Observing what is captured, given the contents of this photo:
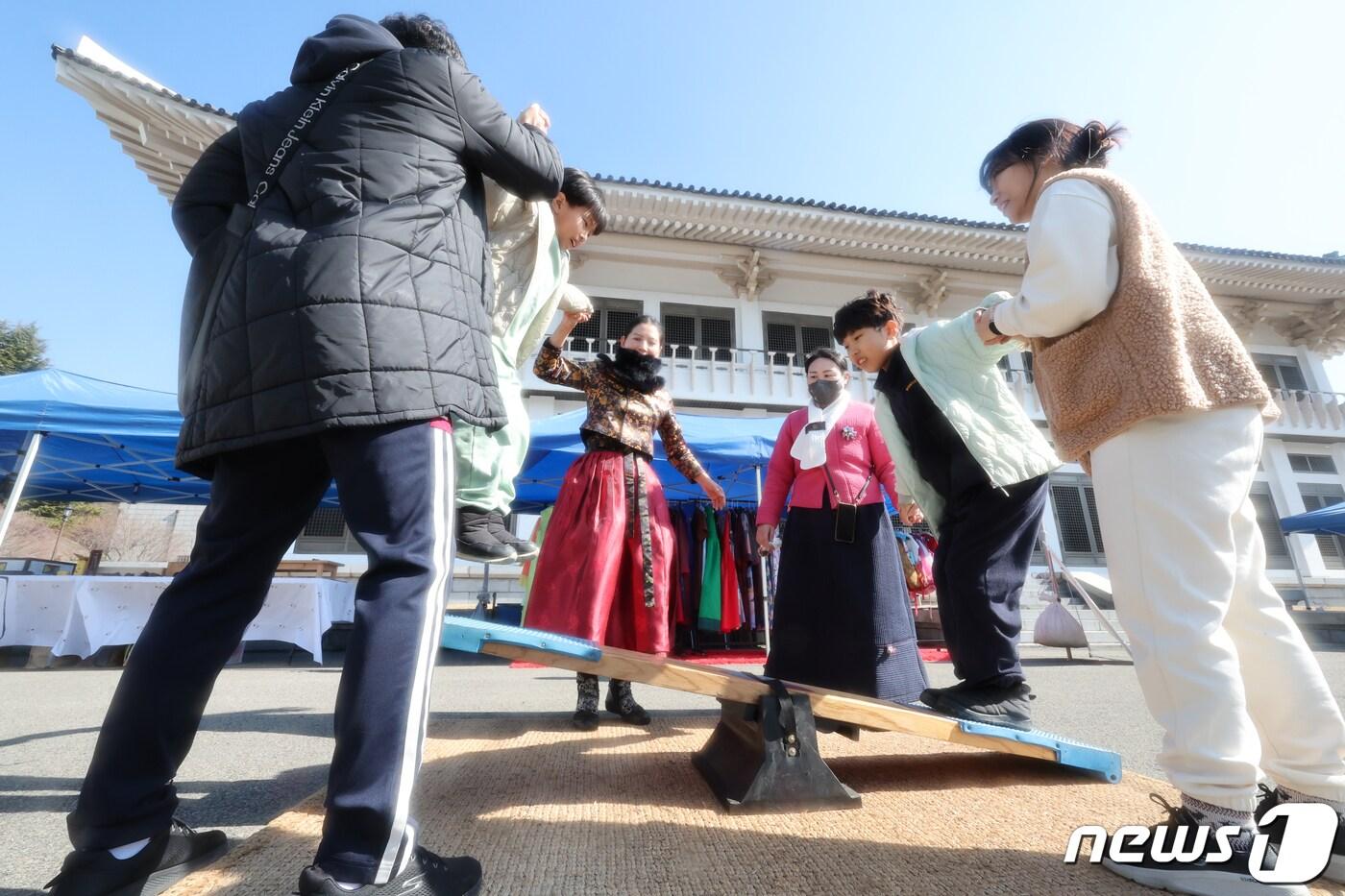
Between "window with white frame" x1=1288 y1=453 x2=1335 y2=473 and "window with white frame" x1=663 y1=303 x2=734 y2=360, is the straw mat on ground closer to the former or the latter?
"window with white frame" x1=663 y1=303 x2=734 y2=360

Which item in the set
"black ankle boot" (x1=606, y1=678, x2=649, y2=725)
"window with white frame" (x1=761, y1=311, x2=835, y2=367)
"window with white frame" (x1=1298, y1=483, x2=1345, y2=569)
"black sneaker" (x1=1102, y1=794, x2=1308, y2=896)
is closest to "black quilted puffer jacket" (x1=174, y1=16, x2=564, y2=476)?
"black sneaker" (x1=1102, y1=794, x2=1308, y2=896)

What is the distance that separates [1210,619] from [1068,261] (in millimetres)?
664

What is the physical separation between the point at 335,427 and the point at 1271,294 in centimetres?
1799

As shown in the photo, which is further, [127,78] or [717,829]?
[127,78]

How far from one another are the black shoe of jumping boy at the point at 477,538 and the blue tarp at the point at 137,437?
3469 millimetres

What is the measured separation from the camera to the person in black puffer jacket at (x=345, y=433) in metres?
0.85

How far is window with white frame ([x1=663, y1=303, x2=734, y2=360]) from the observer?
38.2ft

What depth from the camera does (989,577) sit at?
174 cm

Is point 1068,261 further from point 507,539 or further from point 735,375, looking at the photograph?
point 735,375

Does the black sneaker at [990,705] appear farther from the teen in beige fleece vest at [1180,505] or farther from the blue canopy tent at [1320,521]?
the blue canopy tent at [1320,521]

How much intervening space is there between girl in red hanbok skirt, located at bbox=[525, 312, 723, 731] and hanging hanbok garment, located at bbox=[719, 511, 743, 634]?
3139mm

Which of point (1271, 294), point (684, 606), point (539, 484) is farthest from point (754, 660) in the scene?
point (1271, 294)

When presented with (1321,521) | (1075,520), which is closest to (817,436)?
(1075,520)

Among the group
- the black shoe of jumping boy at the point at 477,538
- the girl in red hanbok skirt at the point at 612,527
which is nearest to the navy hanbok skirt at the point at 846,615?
the girl in red hanbok skirt at the point at 612,527
